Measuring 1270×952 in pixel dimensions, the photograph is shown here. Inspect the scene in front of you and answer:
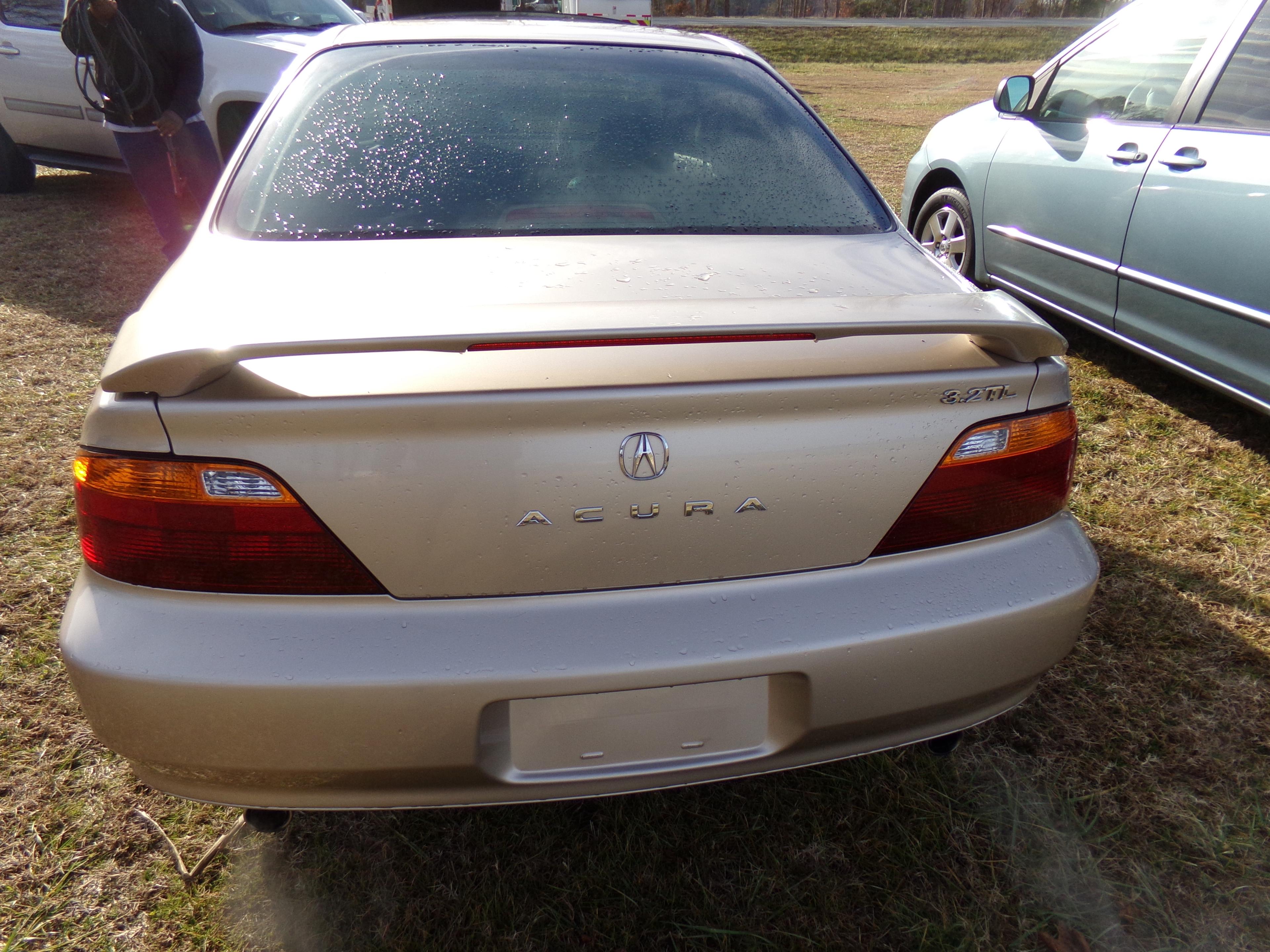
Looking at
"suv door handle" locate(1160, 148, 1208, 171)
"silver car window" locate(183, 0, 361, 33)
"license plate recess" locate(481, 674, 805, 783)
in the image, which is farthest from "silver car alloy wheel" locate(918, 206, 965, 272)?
"silver car window" locate(183, 0, 361, 33)

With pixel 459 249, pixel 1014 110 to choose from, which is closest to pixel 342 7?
pixel 1014 110

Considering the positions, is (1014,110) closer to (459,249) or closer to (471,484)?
(459,249)

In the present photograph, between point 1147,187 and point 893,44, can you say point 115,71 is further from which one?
point 893,44

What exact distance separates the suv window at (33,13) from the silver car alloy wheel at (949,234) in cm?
600

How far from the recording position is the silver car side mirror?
3771 mm

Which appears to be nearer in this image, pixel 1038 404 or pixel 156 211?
pixel 1038 404

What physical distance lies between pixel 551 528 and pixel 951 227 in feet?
13.0

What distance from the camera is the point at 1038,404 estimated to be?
1404mm

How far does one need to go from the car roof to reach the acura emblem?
4.69 feet

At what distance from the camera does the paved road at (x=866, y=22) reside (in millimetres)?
26766

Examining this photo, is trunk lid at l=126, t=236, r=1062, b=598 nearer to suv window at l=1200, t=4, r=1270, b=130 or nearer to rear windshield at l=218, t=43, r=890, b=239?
rear windshield at l=218, t=43, r=890, b=239

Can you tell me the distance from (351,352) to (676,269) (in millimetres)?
634

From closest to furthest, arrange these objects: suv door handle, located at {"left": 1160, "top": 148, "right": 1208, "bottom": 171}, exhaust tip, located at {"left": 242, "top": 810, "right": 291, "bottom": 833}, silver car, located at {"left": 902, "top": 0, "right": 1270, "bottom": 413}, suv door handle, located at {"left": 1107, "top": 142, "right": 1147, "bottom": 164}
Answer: exhaust tip, located at {"left": 242, "top": 810, "right": 291, "bottom": 833}
silver car, located at {"left": 902, "top": 0, "right": 1270, "bottom": 413}
suv door handle, located at {"left": 1160, "top": 148, "right": 1208, "bottom": 171}
suv door handle, located at {"left": 1107, "top": 142, "right": 1147, "bottom": 164}

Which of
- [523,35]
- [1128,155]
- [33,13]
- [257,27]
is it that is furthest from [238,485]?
[33,13]
